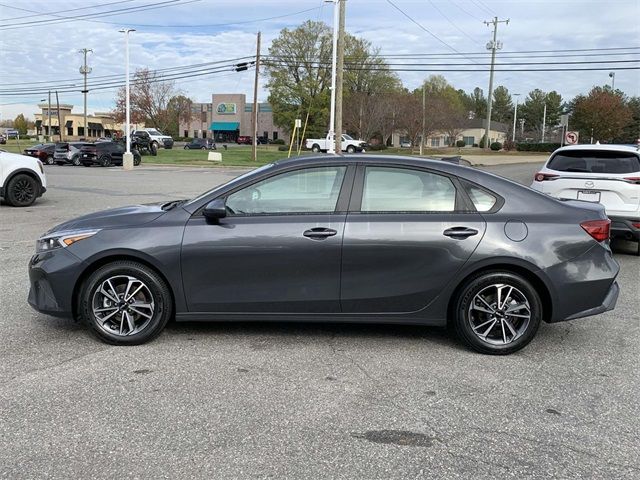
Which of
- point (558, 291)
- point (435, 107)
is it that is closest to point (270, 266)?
point (558, 291)

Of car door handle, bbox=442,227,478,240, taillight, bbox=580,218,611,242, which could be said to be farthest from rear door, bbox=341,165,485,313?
taillight, bbox=580,218,611,242

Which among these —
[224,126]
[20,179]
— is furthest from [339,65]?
[224,126]

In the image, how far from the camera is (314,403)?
3818 millimetres

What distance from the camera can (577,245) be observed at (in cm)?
466

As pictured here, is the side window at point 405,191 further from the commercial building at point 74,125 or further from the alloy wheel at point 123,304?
the commercial building at point 74,125

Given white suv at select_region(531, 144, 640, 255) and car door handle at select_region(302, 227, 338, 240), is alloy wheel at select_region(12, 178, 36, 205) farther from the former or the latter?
car door handle at select_region(302, 227, 338, 240)

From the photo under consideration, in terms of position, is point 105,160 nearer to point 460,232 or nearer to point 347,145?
point 347,145

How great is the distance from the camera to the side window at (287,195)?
478 cm

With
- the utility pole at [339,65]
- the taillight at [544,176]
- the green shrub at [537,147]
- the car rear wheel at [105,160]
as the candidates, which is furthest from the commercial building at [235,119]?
the taillight at [544,176]

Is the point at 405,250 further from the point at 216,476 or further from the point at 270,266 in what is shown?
the point at 216,476

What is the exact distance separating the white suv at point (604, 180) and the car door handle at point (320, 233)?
5.69 metres

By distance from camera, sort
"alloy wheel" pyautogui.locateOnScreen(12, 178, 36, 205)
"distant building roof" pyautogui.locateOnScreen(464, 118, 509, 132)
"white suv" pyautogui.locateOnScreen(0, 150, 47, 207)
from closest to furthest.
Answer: "white suv" pyautogui.locateOnScreen(0, 150, 47, 207)
"alloy wheel" pyautogui.locateOnScreen(12, 178, 36, 205)
"distant building roof" pyautogui.locateOnScreen(464, 118, 509, 132)

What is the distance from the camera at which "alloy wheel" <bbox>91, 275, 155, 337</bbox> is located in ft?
15.5

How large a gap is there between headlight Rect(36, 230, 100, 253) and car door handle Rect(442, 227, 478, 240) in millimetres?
2835
